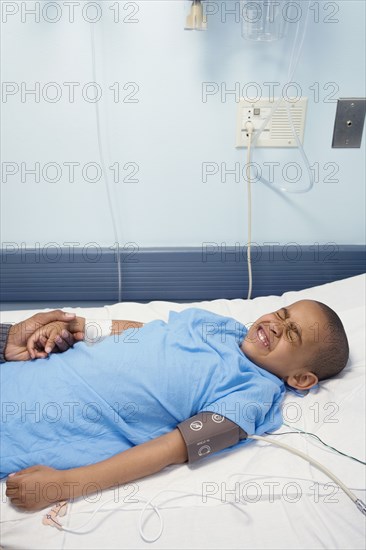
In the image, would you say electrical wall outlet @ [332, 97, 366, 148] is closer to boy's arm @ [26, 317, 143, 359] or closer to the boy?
the boy

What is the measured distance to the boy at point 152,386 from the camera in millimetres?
935

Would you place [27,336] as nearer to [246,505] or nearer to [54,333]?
[54,333]

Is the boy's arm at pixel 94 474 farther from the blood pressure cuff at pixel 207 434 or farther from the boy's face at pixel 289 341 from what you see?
the boy's face at pixel 289 341

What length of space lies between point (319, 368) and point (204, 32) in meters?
0.95

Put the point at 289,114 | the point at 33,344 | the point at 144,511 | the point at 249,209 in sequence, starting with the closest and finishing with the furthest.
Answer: the point at 144,511 → the point at 33,344 → the point at 289,114 → the point at 249,209

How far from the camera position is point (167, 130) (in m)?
1.38

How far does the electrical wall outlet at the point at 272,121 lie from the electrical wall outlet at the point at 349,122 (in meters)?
0.11

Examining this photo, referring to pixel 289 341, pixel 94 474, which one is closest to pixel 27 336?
pixel 94 474

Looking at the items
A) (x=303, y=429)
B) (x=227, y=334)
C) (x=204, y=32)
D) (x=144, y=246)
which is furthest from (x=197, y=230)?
(x=303, y=429)

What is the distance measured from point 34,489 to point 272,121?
112cm

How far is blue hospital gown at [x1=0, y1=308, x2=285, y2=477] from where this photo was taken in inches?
38.7

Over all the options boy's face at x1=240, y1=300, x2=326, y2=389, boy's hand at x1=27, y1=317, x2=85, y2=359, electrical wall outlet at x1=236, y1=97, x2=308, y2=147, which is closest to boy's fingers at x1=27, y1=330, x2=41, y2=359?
boy's hand at x1=27, y1=317, x2=85, y2=359

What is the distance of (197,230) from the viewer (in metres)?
1.51

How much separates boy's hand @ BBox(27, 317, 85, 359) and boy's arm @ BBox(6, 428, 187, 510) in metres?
0.28
